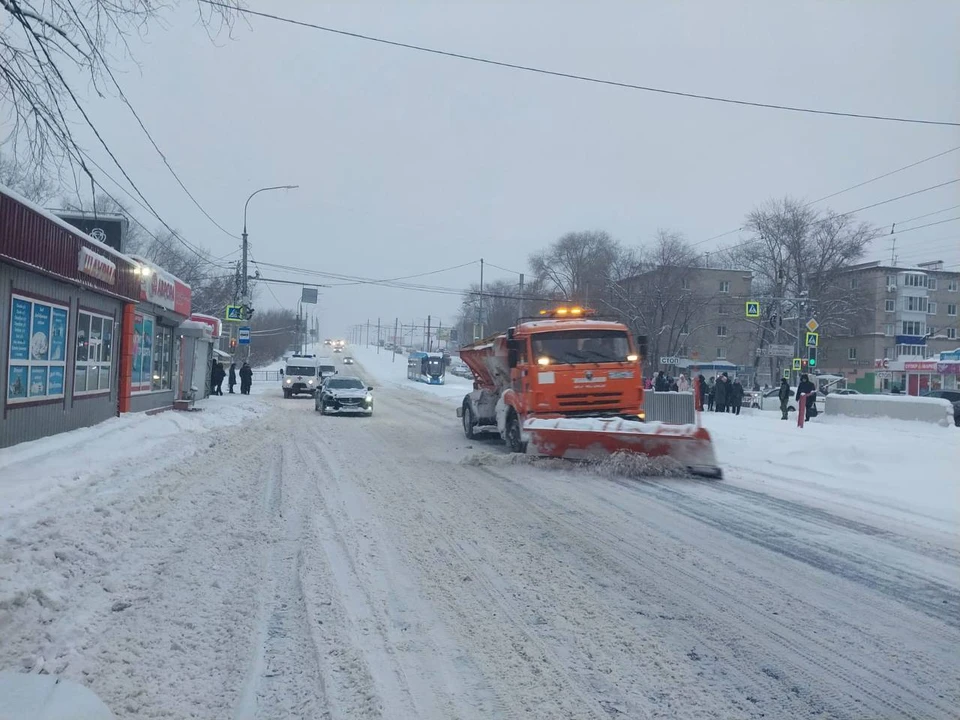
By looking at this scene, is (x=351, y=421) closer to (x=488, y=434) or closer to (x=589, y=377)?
(x=488, y=434)

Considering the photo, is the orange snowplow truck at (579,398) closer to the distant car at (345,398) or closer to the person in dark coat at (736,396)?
the distant car at (345,398)

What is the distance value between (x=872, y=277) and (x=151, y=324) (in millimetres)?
61916

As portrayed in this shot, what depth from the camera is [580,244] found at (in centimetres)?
7481

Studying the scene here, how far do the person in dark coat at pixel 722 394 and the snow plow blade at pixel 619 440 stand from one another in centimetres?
1826

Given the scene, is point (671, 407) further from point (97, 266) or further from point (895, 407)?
point (97, 266)

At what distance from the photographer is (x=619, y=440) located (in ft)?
45.4

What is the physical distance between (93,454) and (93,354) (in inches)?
255

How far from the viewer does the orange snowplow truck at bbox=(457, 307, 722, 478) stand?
535 inches

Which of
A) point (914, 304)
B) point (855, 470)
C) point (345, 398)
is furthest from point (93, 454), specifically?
point (914, 304)

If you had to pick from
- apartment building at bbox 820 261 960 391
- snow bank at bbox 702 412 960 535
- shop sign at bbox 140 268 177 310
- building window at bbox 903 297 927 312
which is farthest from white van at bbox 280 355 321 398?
building window at bbox 903 297 927 312

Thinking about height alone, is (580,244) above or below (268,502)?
above

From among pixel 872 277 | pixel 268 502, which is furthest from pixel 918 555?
pixel 872 277

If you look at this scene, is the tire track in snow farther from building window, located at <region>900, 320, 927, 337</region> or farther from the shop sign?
building window, located at <region>900, 320, 927, 337</region>

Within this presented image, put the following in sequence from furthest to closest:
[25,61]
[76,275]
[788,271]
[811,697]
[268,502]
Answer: [788,271] → [76,275] → [268,502] → [25,61] → [811,697]
